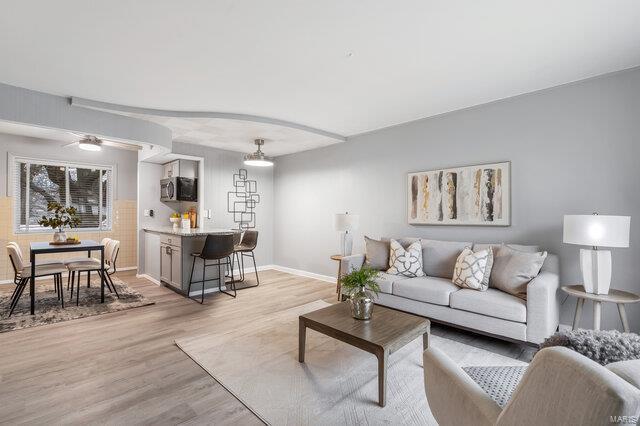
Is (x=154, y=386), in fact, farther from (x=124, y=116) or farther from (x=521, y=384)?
(x=124, y=116)

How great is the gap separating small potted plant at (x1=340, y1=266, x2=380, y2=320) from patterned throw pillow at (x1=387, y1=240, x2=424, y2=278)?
134cm

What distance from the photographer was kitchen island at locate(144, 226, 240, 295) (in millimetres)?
4648

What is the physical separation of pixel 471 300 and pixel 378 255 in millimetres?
1371

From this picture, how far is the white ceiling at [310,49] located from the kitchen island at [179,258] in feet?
6.37

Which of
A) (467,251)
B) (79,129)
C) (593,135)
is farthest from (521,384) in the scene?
(79,129)

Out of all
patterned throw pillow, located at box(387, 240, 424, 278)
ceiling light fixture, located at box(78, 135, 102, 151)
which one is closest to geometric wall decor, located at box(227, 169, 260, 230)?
ceiling light fixture, located at box(78, 135, 102, 151)

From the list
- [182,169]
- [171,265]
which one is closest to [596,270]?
[171,265]

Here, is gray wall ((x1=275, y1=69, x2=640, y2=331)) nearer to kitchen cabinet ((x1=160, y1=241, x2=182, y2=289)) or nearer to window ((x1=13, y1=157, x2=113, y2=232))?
kitchen cabinet ((x1=160, y1=241, x2=182, y2=289))

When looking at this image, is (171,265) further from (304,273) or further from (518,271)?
(518,271)

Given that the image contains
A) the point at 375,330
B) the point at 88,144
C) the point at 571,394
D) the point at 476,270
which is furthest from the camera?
the point at 88,144

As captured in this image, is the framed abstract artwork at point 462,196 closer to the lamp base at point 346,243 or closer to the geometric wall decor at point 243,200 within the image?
the lamp base at point 346,243

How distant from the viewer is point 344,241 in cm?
489

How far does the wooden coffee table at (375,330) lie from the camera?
2.06 m

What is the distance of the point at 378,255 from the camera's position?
415 cm
